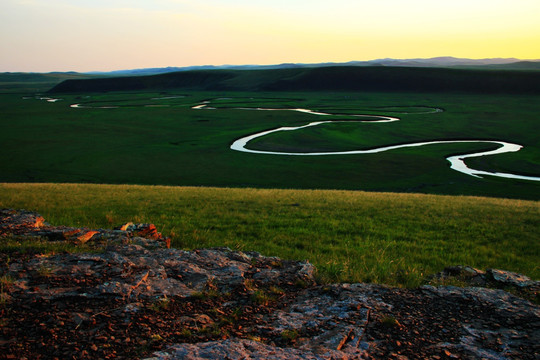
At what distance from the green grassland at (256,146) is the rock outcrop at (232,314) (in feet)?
103

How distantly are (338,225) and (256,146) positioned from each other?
1784 inches

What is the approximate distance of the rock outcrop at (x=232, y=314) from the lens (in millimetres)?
5504

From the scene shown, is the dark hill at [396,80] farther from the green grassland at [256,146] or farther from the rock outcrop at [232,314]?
the rock outcrop at [232,314]

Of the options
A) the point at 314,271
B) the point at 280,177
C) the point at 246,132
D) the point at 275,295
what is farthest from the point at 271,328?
the point at 246,132

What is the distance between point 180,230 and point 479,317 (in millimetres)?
9706

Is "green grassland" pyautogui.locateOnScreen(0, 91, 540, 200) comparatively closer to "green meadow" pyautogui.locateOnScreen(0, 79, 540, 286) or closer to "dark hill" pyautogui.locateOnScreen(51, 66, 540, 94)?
"green meadow" pyautogui.locateOnScreen(0, 79, 540, 286)

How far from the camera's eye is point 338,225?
53.6 ft

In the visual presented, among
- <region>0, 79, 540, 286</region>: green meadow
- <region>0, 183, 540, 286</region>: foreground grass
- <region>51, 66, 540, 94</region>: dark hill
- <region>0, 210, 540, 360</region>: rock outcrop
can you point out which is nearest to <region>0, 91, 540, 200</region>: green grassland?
<region>0, 79, 540, 286</region>: green meadow

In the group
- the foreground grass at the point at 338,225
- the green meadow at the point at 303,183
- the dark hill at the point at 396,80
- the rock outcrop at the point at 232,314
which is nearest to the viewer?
the rock outcrop at the point at 232,314

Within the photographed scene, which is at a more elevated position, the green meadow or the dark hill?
the dark hill

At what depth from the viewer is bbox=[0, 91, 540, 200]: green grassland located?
41625 millimetres

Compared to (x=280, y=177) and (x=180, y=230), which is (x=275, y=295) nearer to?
(x=180, y=230)

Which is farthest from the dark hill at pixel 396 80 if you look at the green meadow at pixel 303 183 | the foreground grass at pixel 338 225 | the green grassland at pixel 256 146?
the foreground grass at pixel 338 225

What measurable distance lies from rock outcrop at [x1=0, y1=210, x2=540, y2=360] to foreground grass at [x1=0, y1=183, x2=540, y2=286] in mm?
1189
